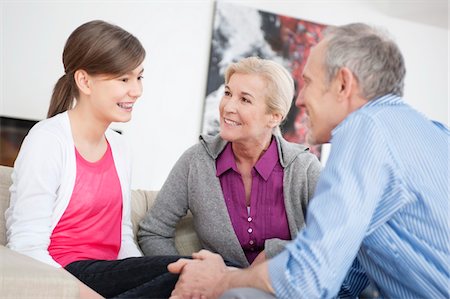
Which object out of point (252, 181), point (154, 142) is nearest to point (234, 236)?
point (252, 181)

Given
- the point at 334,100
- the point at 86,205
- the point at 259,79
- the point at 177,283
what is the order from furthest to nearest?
the point at 259,79 → the point at 86,205 → the point at 177,283 → the point at 334,100

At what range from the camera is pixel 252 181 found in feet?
7.89

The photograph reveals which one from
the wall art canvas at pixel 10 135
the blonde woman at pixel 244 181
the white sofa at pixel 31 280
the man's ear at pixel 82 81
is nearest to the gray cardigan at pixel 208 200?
the blonde woman at pixel 244 181

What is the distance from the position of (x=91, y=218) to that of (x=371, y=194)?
105 cm

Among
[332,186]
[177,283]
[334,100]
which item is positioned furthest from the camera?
[177,283]

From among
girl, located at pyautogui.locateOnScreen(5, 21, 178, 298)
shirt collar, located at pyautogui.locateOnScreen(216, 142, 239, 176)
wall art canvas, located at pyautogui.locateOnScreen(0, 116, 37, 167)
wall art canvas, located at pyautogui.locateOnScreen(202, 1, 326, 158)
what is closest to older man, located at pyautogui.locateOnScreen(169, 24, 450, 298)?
girl, located at pyautogui.locateOnScreen(5, 21, 178, 298)

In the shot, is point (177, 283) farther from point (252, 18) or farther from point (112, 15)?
point (252, 18)

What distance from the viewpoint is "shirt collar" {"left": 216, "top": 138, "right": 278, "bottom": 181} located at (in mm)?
2387

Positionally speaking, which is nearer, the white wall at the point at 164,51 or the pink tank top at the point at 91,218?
the pink tank top at the point at 91,218

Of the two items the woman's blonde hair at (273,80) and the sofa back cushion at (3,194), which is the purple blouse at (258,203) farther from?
the sofa back cushion at (3,194)

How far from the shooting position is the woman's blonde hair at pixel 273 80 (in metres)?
2.53

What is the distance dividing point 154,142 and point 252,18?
1.38 m

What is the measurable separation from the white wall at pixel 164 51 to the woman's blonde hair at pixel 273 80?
2615mm

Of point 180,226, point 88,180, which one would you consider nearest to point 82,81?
point 88,180
